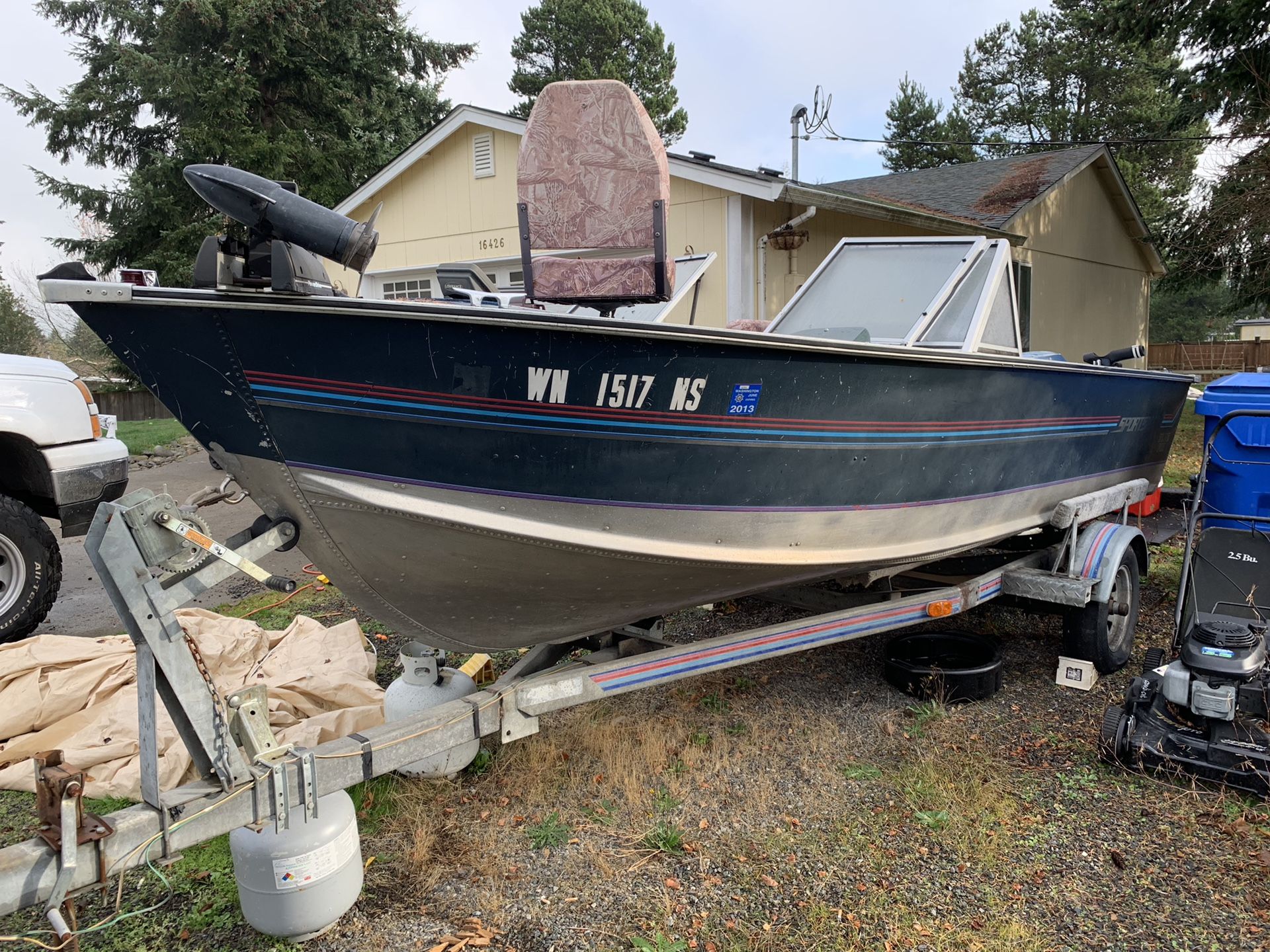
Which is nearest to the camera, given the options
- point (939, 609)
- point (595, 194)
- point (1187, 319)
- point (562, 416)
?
point (562, 416)

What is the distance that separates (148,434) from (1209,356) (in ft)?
110

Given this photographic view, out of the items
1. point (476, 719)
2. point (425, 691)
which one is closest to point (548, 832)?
point (476, 719)

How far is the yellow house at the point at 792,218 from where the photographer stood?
927 cm

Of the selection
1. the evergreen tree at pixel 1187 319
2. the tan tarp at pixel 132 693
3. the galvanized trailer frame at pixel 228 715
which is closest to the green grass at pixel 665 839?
the galvanized trailer frame at pixel 228 715

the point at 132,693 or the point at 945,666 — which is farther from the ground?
the point at 132,693

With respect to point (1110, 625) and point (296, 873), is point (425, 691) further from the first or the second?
point (1110, 625)

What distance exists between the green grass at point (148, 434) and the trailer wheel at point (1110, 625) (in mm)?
11520

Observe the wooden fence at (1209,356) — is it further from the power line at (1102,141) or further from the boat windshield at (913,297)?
the boat windshield at (913,297)

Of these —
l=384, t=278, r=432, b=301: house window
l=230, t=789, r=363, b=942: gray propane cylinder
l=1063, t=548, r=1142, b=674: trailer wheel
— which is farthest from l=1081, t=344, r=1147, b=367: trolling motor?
l=384, t=278, r=432, b=301: house window

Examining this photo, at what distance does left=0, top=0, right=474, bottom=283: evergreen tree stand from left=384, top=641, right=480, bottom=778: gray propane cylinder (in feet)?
47.8

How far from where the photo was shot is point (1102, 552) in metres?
4.29

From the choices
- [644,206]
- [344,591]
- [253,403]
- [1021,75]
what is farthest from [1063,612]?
[1021,75]

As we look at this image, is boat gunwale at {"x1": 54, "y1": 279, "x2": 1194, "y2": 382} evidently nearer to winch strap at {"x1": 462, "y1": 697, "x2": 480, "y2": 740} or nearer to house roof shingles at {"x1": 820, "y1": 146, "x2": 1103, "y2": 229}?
winch strap at {"x1": 462, "y1": 697, "x2": 480, "y2": 740}

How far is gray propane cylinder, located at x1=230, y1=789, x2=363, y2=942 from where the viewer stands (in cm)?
238
